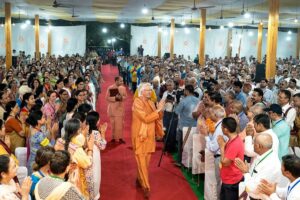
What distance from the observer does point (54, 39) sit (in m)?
26.3

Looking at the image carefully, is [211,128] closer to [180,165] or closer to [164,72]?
[180,165]

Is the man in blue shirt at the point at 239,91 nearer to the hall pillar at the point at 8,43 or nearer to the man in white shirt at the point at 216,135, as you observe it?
the man in white shirt at the point at 216,135

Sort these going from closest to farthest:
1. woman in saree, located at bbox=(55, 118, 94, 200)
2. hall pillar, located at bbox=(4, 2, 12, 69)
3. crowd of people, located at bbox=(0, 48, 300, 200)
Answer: crowd of people, located at bbox=(0, 48, 300, 200), woman in saree, located at bbox=(55, 118, 94, 200), hall pillar, located at bbox=(4, 2, 12, 69)

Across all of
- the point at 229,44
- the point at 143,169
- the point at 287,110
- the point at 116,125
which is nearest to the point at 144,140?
the point at 143,169

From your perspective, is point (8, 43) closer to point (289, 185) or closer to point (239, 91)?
point (239, 91)

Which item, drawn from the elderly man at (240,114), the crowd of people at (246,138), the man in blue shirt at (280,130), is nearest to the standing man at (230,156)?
the crowd of people at (246,138)

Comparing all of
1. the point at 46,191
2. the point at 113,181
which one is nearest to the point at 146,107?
the point at 113,181

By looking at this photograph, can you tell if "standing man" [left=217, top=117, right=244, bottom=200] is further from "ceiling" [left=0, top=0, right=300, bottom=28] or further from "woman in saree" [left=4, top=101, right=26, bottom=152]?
"ceiling" [left=0, top=0, right=300, bottom=28]

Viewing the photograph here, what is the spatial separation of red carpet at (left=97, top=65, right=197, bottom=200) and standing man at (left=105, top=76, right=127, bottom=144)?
1.26 feet

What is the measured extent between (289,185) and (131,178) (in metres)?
3.78

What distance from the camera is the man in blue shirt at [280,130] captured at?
4.82m

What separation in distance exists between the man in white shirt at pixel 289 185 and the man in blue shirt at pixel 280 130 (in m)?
1.67

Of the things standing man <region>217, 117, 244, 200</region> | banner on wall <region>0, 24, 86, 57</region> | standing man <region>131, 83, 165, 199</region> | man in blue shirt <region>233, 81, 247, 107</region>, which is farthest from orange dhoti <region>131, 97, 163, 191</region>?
banner on wall <region>0, 24, 86, 57</region>

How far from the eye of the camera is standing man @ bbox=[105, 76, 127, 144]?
28.4 feet
